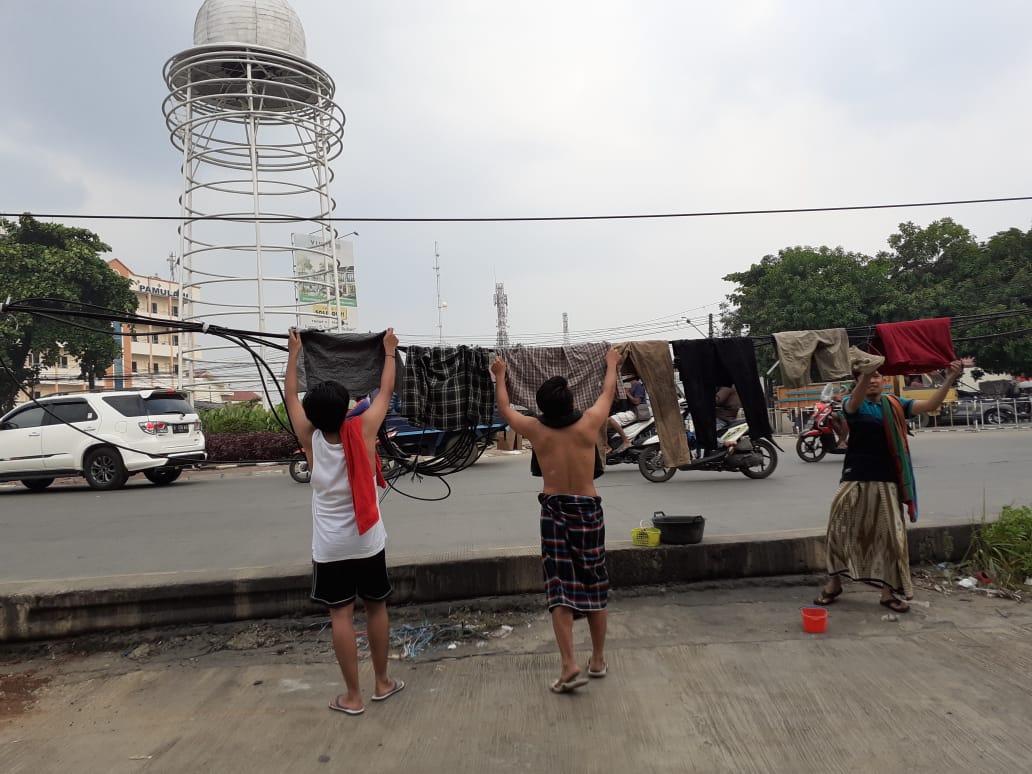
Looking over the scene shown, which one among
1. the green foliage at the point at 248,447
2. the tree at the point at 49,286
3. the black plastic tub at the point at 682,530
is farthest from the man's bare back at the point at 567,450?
the tree at the point at 49,286

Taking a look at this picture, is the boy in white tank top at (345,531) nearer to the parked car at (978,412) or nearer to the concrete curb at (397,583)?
the concrete curb at (397,583)

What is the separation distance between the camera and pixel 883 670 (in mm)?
3869

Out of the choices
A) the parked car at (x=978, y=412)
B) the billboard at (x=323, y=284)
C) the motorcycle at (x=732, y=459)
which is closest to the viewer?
the motorcycle at (x=732, y=459)

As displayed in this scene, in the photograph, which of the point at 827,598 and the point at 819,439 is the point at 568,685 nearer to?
the point at 827,598

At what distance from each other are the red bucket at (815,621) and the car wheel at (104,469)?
40.3 feet

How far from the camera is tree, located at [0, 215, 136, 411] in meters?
26.2

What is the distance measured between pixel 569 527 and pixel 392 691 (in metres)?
1.30

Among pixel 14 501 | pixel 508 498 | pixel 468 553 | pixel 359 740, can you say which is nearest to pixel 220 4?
Result: pixel 14 501

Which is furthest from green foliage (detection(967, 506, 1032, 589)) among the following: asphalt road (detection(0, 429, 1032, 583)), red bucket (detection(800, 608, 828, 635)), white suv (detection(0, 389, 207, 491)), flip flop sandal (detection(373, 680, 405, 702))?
white suv (detection(0, 389, 207, 491))

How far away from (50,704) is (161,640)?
3.02 ft

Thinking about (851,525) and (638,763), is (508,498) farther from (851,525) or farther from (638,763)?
(638,763)

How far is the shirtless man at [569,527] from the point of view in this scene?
3744mm

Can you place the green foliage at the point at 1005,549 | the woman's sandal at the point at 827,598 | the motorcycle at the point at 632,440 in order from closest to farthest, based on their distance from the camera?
the woman's sandal at the point at 827,598, the green foliage at the point at 1005,549, the motorcycle at the point at 632,440

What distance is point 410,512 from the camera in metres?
9.46
